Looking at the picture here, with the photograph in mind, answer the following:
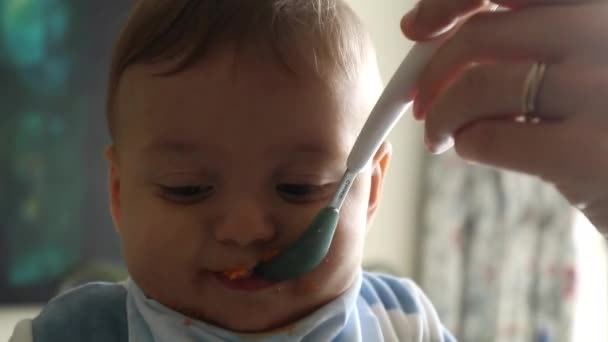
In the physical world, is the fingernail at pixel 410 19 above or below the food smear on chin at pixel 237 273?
above

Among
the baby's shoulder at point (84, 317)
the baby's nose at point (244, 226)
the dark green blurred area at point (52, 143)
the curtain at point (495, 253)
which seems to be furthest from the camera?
the curtain at point (495, 253)

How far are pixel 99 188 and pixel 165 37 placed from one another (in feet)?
4.52

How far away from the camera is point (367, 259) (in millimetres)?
2473

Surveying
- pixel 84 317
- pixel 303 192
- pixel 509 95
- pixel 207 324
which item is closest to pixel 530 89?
pixel 509 95

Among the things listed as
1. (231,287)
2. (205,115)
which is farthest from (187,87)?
(231,287)

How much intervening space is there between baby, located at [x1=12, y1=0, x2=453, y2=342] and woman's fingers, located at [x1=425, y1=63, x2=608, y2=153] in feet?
0.52

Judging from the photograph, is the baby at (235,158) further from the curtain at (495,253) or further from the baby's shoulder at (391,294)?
the curtain at (495,253)

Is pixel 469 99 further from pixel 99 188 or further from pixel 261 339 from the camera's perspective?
pixel 99 188

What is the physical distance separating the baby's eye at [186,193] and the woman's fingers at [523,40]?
230 mm

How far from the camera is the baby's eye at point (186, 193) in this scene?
2.07ft

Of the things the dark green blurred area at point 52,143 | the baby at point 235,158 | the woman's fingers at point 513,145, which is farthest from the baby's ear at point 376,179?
the dark green blurred area at point 52,143

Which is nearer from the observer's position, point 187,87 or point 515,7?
point 515,7

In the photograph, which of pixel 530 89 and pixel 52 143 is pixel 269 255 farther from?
pixel 52 143

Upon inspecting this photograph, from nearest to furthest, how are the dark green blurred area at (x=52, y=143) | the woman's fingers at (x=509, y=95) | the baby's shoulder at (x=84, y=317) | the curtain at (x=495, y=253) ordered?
the woman's fingers at (x=509, y=95) < the baby's shoulder at (x=84, y=317) < the dark green blurred area at (x=52, y=143) < the curtain at (x=495, y=253)
